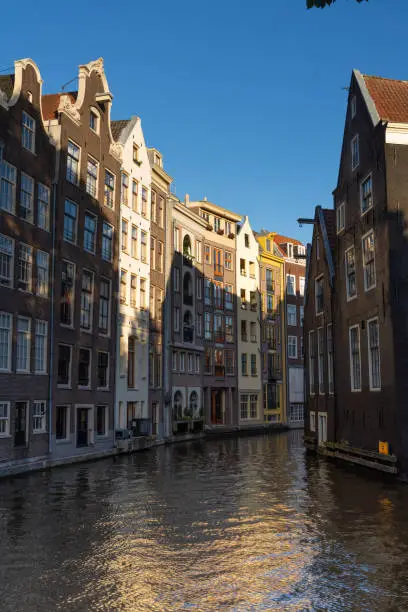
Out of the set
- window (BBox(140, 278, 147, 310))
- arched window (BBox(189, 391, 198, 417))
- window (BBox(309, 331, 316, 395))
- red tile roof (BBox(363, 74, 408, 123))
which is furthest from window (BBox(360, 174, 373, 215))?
arched window (BBox(189, 391, 198, 417))

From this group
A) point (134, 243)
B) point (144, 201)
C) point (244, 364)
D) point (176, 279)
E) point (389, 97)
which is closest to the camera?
point (389, 97)

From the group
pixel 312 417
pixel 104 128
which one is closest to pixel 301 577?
pixel 312 417

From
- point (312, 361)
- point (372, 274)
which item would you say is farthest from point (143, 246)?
point (372, 274)

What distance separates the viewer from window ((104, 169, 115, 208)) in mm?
43312

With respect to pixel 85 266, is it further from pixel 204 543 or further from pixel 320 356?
pixel 204 543

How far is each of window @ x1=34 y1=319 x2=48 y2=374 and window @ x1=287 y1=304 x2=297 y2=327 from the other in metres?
50.5

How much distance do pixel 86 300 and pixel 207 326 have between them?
2780cm

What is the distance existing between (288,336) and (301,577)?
69025 mm

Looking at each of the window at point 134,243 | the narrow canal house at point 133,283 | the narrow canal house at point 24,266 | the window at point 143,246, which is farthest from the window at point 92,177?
the window at point 143,246

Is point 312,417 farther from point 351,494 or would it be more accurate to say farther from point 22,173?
point 22,173

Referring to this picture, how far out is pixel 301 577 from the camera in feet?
39.4

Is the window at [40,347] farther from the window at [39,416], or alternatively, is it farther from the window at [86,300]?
the window at [86,300]

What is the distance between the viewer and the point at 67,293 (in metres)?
36.9

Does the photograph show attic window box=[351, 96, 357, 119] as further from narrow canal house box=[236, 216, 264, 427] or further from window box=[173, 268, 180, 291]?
narrow canal house box=[236, 216, 264, 427]
